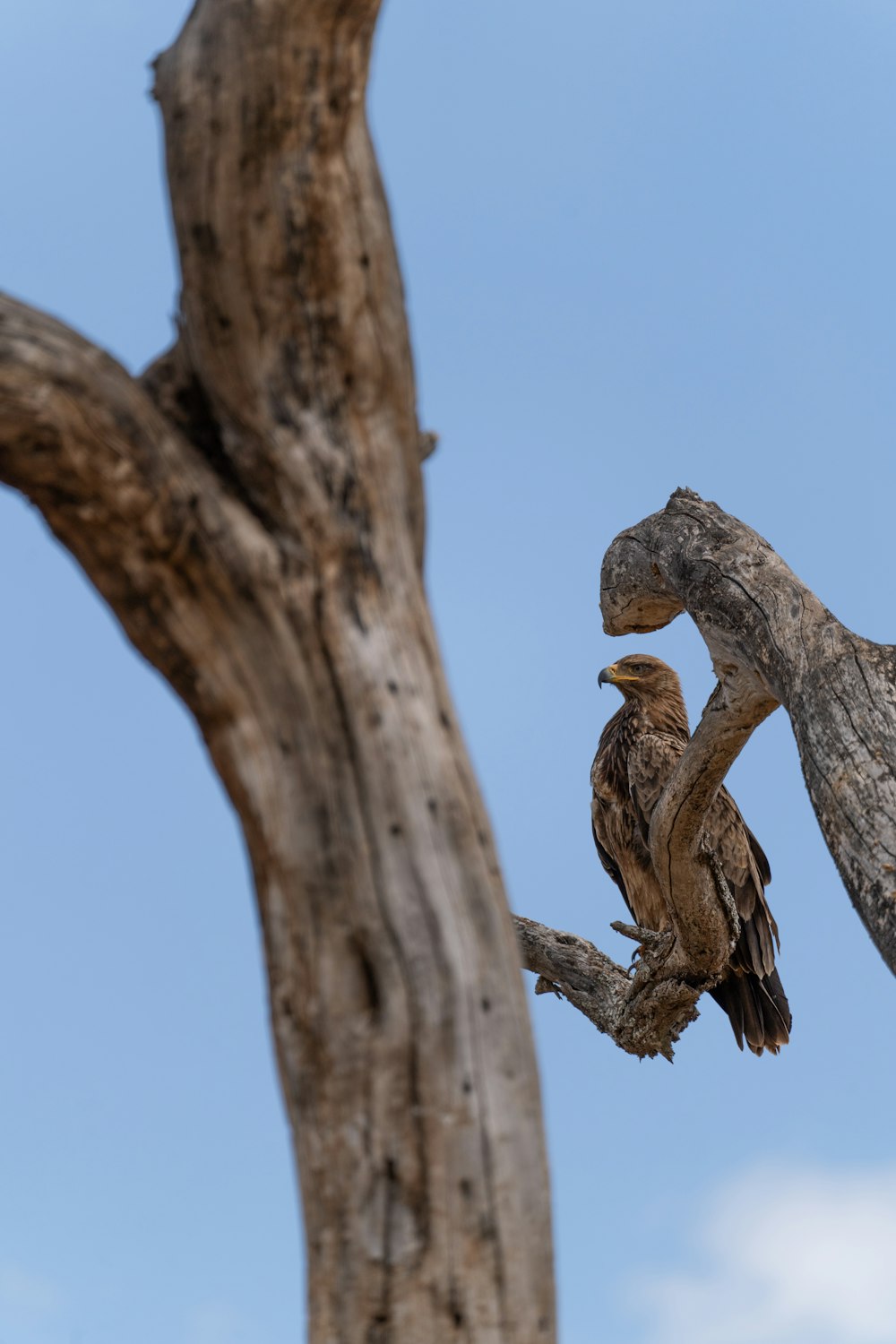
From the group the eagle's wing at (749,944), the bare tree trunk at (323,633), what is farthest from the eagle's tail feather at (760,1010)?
the bare tree trunk at (323,633)

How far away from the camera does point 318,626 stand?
2.24 meters

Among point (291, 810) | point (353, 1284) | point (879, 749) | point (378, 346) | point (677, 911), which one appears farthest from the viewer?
point (677, 911)

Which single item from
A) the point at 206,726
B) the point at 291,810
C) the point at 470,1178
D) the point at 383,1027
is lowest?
the point at 470,1178

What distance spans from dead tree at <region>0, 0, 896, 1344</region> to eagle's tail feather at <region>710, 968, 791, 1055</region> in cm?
478

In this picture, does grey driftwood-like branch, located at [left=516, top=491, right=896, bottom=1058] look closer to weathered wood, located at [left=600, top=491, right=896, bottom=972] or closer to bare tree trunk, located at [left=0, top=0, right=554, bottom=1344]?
weathered wood, located at [left=600, top=491, right=896, bottom=972]

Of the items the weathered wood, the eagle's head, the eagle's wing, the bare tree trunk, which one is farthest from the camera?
the eagle's head

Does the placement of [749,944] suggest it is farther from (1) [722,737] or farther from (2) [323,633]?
(2) [323,633]

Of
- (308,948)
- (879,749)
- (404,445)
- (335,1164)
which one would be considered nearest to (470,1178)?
(335,1164)

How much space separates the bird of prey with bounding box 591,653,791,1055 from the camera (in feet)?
21.8

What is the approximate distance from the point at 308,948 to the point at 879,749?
227 centimetres

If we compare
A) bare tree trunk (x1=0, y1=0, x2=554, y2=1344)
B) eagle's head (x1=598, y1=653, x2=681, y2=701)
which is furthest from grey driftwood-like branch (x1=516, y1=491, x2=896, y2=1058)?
eagle's head (x1=598, y1=653, x2=681, y2=701)

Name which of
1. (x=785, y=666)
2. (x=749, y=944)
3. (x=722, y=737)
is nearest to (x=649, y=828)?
(x=749, y=944)

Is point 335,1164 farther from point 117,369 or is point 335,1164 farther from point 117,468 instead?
point 117,369

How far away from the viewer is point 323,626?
7.35 ft
